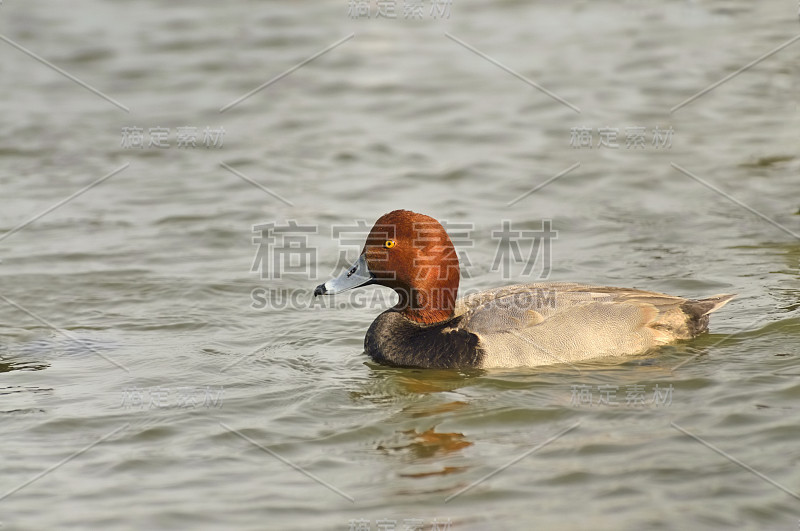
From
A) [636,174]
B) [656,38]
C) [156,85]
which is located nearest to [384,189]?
[636,174]

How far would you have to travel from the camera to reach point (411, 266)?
25.8 ft

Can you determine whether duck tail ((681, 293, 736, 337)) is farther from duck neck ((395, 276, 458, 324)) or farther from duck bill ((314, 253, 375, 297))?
duck bill ((314, 253, 375, 297))

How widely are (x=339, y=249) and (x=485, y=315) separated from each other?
3.42 m

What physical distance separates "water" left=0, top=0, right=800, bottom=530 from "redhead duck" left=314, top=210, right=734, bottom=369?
0.58ft

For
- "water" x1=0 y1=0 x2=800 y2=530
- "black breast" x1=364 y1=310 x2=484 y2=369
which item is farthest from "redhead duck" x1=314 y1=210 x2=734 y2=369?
"water" x1=0 y1=0 x2=800 y2=530

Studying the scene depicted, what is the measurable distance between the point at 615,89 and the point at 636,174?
2.87m

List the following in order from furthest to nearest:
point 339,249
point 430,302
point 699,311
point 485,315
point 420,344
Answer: point 339,249, point 430,302, point 699,311, point 420,344, point 485,315

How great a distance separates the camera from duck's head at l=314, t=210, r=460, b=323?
7.82 metres

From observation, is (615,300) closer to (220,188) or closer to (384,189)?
(384,189)

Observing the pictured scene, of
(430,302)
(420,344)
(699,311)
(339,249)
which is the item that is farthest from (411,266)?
(339,249)

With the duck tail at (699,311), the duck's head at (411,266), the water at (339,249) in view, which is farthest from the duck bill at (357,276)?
the duck tail at (699,311)

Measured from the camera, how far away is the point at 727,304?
888 centimetres

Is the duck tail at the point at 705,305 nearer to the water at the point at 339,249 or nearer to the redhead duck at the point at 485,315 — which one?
the redhead duck at the point at 485,315

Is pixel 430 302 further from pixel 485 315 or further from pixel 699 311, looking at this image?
pixel 699 311
